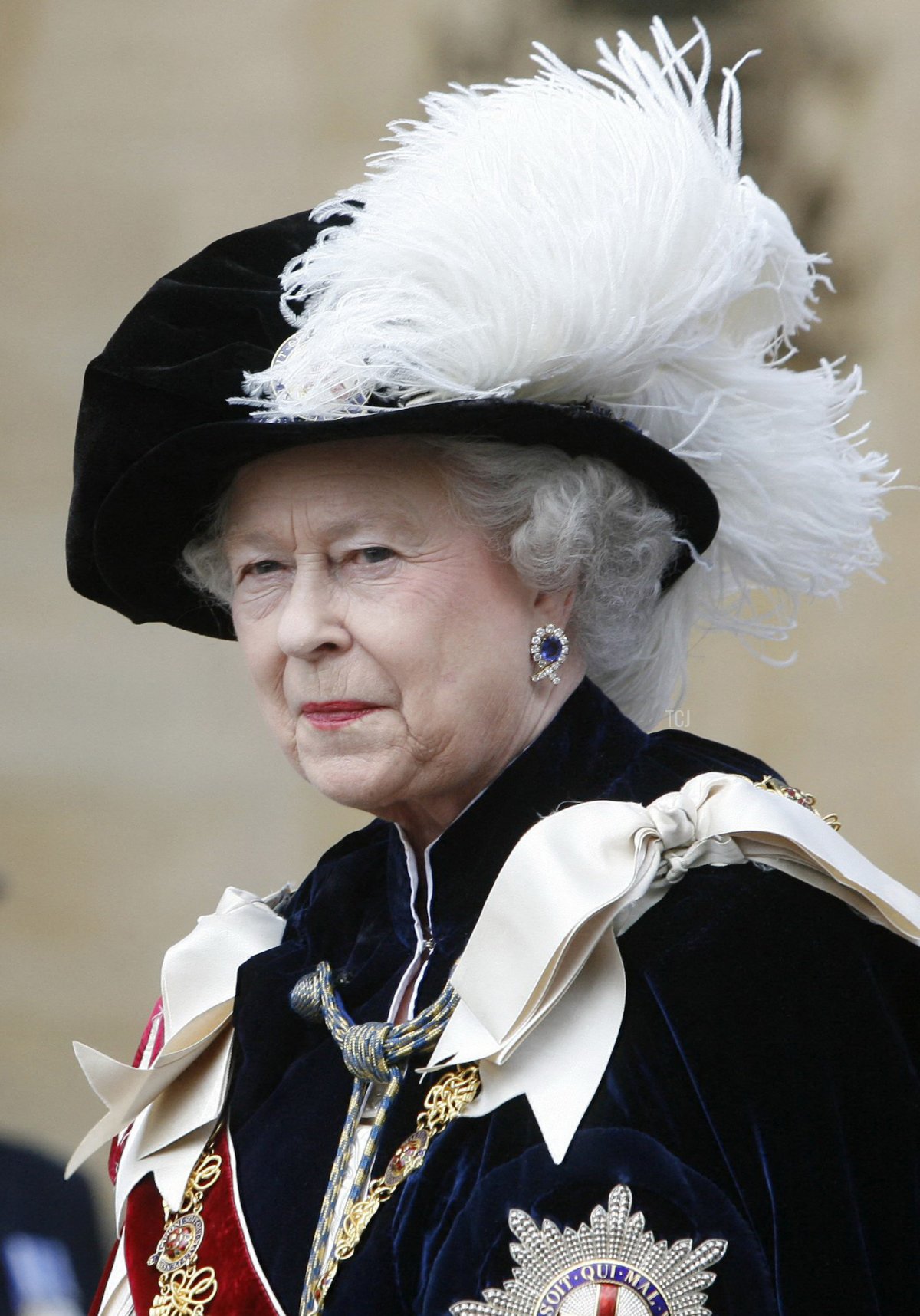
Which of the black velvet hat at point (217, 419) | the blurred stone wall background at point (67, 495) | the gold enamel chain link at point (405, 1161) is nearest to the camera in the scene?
the gold enamel chain link at point (405, 1161)

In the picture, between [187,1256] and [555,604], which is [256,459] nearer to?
[555,604]

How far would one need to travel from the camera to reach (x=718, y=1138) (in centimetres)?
143

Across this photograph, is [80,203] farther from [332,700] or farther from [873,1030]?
[873,1030]

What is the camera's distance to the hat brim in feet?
→ 5.42

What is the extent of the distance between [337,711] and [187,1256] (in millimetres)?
593

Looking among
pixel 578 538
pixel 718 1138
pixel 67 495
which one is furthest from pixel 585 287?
pixel 67 495

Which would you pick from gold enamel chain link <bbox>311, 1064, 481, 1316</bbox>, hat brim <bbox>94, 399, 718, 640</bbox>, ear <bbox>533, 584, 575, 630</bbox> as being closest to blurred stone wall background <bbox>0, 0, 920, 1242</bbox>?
hat brim <bbox>94, 399, 718, 640</bbox>

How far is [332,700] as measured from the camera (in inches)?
68.5

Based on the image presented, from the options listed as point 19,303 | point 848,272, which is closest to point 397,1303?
point 848,272

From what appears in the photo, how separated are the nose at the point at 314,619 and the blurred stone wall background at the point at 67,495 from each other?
84.5 inches

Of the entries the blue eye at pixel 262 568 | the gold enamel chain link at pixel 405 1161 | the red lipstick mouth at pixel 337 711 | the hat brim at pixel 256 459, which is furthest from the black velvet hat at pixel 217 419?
the gold enamel chain link at pixel 405 1161

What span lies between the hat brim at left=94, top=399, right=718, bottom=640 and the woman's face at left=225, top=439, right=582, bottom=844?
6 cm

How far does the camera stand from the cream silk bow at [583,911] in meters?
1.49

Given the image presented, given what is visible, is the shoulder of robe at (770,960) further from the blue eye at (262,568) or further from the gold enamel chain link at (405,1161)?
the blue eye at (262,568)
